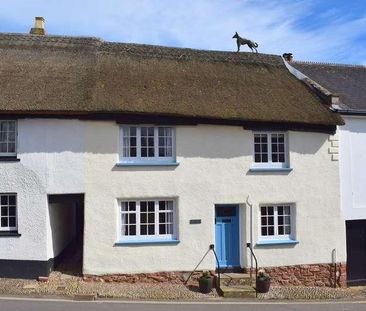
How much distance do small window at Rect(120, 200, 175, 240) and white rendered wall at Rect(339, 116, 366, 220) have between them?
6.44 metres

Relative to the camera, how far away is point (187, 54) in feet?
58.3

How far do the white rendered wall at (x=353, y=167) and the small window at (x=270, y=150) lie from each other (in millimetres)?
2286

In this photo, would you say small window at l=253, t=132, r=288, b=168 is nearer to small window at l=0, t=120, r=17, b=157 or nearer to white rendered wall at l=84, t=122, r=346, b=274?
white rendered wall at l=84, t=122, r=346, b=274

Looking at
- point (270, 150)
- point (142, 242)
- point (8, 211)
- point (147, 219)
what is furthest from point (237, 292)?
point (8, 211)

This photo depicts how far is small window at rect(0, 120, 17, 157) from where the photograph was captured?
13.9 meters

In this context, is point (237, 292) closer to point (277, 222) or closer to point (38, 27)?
point (277, 222)

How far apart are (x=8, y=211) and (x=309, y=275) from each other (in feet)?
33.6

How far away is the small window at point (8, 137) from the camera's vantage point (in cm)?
1395

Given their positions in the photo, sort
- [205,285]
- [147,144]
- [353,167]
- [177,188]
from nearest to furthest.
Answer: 1. [205,285]
2. [177,188]
3. [147,144]
4. [353,167]

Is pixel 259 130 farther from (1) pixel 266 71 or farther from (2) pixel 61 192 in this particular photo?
(2) pixel 61 192

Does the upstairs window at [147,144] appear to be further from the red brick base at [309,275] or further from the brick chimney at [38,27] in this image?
the brick chimney at [38,27]

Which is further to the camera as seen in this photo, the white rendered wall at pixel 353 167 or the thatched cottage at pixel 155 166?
the white rendered wall at pixel 353 167

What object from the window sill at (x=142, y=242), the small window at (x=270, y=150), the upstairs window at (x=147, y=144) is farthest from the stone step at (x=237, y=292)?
the upstairs window at (x=147, y=144)

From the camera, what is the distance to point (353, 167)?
1641cm
